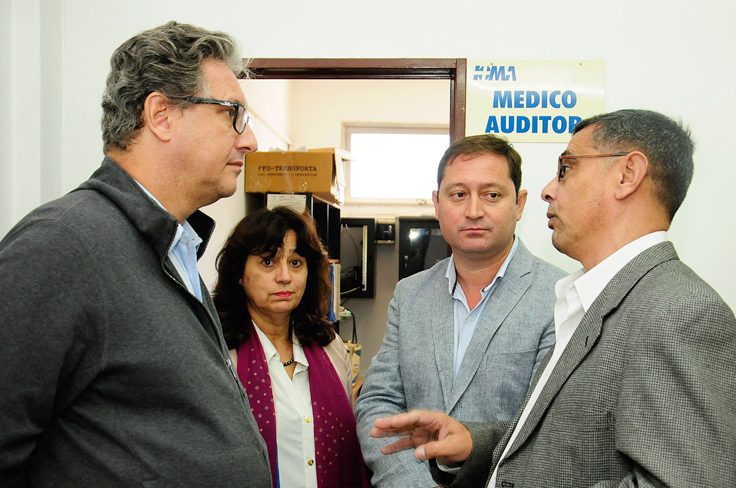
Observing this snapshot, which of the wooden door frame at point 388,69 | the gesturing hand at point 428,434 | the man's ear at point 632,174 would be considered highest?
the wooden door frame at point 388,69

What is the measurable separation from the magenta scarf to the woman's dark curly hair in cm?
8

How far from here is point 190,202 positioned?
1091 mm

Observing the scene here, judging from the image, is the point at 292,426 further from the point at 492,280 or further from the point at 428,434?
the point at 492,280

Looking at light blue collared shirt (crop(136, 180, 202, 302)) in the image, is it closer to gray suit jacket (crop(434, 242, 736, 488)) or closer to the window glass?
gray suit jacket (crop(434, 242, 736, 488))

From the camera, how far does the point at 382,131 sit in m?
4.96

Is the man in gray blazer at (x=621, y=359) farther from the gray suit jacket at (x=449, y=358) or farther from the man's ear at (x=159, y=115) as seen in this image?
the man's ear at (x=159, y=115)

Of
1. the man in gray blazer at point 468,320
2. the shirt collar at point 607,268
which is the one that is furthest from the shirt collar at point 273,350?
the shirt collar at point 607,268

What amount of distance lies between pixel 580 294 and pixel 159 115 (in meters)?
0.92

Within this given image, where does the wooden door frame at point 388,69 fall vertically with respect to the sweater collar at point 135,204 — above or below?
above

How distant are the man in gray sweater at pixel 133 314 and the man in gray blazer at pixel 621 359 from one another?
0.41 meters

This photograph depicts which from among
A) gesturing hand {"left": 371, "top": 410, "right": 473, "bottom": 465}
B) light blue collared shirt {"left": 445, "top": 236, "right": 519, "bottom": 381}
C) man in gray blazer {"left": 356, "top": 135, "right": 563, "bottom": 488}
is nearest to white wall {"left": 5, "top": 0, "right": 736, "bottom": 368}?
man in gray blazer {"left": 356, "top": 135, "right": 563, "bottom": 488}

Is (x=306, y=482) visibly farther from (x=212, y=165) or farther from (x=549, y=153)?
(x=549, y=153)

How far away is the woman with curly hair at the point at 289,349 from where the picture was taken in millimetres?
→ 1658

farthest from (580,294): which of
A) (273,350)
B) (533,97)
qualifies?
(533,97)
